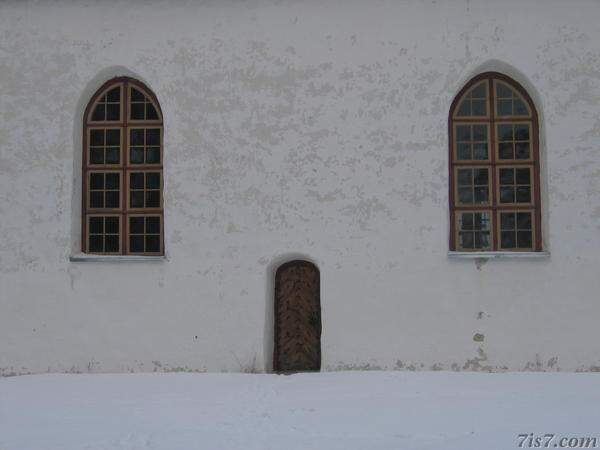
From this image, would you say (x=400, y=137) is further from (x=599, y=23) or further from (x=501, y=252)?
(x=599, y=23)

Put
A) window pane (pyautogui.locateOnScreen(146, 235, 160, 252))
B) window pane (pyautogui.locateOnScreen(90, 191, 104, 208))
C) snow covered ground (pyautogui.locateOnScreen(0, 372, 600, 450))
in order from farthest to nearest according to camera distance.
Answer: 1. window pane (pyautogui.locateOnScreen(90, 191, 104, 208))
2. window pane (pyautogui.locateOnScreen(146, 235, 160, 252))
3. snow covered ground (pyautogui.locateOnScreen(0, 372, 600, 450))

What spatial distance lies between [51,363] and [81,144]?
302cm

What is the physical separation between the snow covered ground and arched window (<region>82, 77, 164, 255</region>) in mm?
1876

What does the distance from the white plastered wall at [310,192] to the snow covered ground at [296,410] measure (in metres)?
0.36

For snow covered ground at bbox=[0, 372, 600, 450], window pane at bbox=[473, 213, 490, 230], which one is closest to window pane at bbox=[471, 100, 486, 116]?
window pane at bbox=[473, 213, 490, 230]

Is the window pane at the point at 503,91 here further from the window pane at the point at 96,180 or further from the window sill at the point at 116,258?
the window pane at the point at 96,180

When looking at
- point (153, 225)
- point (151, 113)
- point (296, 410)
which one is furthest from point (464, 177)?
point (151, 113)

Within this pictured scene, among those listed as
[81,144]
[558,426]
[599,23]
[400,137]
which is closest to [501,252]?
[400,137]

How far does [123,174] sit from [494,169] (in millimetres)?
5088

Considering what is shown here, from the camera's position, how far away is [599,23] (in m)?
8.13

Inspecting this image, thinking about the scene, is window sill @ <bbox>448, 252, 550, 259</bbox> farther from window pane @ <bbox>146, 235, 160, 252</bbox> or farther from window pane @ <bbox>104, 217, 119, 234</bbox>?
window pane @ <bbox>104, 217, 119, 234</bbox>

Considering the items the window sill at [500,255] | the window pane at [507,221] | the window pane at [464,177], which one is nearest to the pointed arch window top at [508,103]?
the window pane at [464,177]

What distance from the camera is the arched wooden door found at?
8.39 m

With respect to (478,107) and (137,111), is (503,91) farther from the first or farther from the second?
(137,111)
